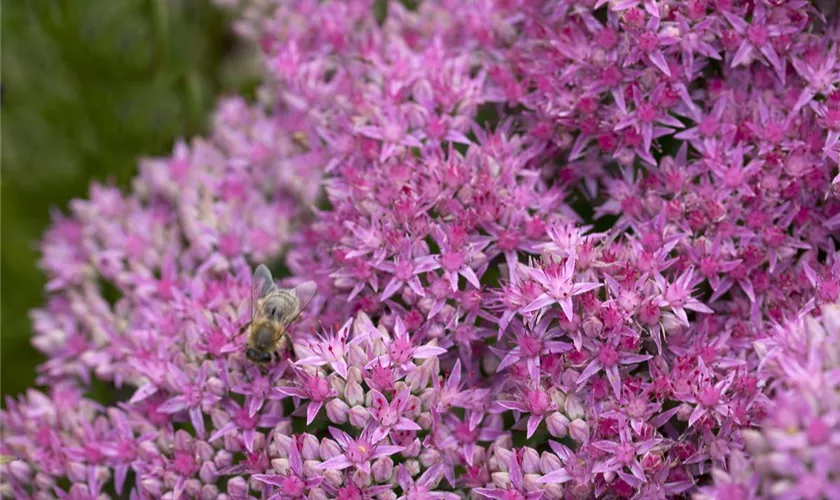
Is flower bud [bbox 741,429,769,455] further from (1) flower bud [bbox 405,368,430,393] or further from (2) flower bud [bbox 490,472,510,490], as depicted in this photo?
(1) flower bud [bbox 405,368,430,393]

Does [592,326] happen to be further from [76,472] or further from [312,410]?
[76,472]

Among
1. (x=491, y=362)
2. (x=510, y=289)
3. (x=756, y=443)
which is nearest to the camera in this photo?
(x=756, y=443)

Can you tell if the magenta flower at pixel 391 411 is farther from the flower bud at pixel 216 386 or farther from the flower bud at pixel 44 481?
the flower bud at pixel 44 481

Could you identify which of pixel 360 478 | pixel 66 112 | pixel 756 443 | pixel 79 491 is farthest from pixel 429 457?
pixel 66 112

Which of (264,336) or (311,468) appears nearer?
(311,468)

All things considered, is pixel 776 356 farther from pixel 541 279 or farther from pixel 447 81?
pixel 447 81

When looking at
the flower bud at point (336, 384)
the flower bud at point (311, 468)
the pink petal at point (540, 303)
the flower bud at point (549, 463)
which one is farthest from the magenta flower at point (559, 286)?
the flower bud at point (311, 468)

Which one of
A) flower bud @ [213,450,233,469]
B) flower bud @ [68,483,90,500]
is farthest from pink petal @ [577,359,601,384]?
flower bud @ [68,483,90,500]
